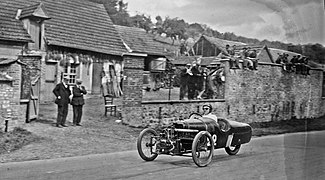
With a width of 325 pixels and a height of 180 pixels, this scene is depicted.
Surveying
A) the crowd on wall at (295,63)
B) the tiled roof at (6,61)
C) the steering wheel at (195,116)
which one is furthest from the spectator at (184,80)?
the tiled roof at (6,61)

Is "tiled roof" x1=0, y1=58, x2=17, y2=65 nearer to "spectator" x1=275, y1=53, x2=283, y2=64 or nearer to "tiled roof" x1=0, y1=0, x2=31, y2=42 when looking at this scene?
"tiled roof" x1=0, y1=0, x2=31, y2=42

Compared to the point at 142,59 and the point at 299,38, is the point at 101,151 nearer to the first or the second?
the point at 142,59

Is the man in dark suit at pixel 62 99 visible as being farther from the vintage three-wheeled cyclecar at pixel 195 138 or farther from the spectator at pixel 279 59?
the spectator at pixel 279 59

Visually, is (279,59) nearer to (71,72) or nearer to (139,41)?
(139,41)

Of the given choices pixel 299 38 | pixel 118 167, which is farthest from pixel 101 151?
pixel 299 38

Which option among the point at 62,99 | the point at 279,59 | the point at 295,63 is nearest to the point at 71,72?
the point at 62,99

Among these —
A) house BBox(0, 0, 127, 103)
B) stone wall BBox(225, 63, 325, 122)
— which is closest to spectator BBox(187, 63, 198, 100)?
stone wall BBox(225, 63, 325, 122)
